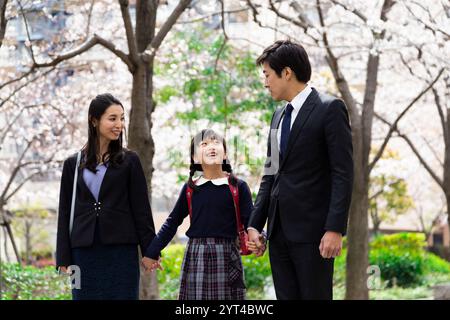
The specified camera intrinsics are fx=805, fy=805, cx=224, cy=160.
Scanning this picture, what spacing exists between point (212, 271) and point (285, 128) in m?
1.08

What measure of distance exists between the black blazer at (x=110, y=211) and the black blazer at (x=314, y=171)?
91cm

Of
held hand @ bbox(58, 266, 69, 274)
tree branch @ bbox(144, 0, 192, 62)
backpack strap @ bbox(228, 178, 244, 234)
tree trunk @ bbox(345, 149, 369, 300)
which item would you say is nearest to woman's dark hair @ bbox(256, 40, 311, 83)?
backpack strap @ bbox(228, 178, 244, 234)

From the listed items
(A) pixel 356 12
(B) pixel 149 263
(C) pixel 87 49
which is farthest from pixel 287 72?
(A) pixel 356 12

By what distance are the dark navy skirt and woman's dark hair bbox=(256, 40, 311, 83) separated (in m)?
1.36

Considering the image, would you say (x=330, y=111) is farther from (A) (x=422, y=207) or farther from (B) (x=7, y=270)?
(A) (x=422, y=207)

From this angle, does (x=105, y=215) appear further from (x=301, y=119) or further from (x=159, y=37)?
(x=159, y=37)

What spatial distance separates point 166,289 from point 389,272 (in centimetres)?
479

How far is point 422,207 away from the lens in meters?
27.1

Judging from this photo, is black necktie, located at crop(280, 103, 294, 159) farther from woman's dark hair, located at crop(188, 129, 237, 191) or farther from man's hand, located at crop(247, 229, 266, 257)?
woman's dark hair, located at crop(188, 129, 237, 191)

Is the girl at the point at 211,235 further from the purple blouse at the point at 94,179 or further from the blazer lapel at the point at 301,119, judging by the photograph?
the blazer lapel at the point at 301,119

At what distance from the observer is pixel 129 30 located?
22.6 ft

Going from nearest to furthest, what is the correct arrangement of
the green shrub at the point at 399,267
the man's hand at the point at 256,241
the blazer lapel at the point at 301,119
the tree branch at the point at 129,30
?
the blazer lapel at the point at 301,119 → the man's hand at the point at 256,241 → the tree branch at the point at 129,30 → the green shrub at the point at 399,267

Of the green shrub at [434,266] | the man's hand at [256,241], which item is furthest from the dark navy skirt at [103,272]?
the green shrub at [434,266]

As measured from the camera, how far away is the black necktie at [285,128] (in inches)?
159
